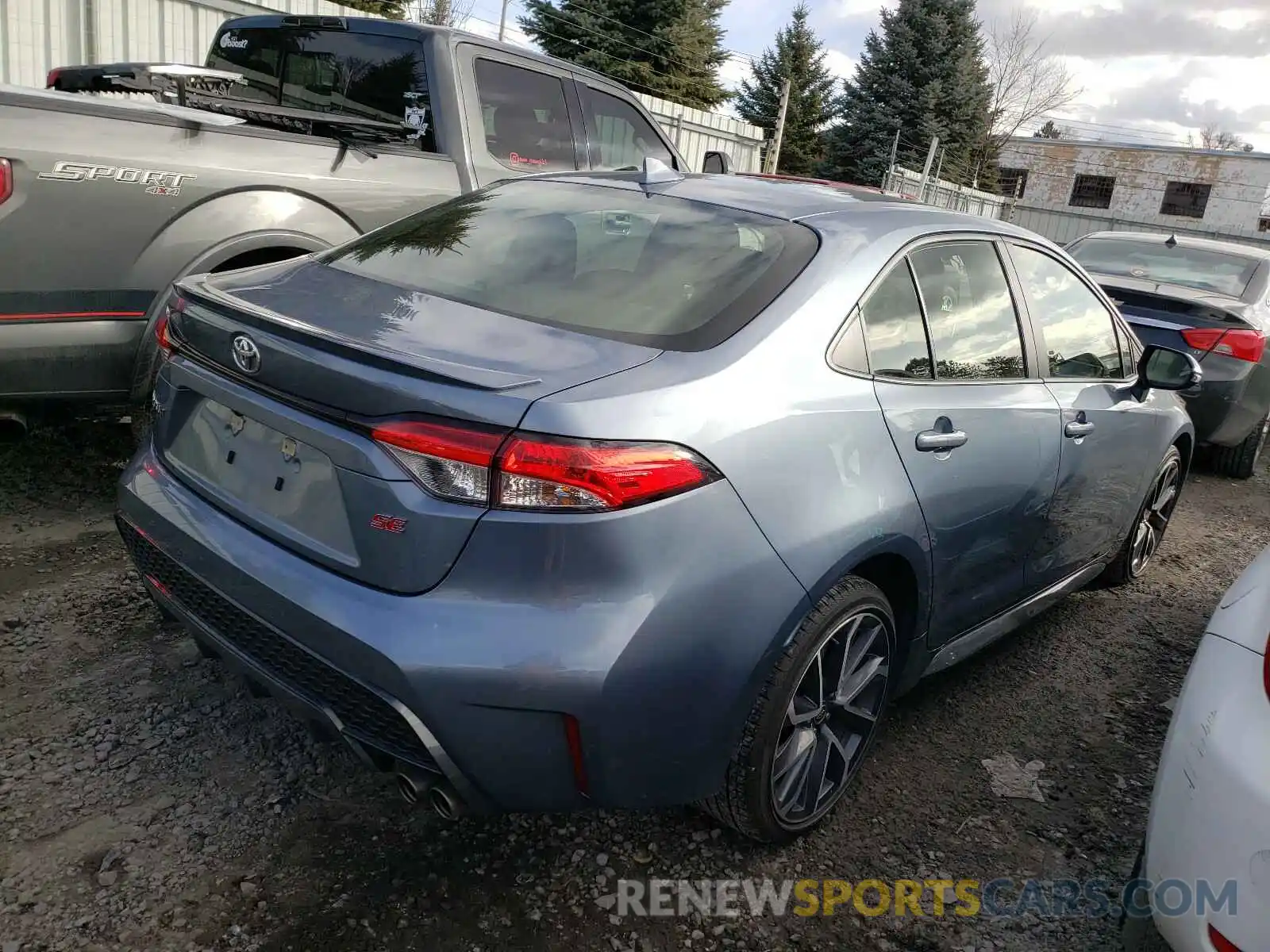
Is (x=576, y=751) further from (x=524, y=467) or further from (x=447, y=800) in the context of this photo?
(x=524, y=467)

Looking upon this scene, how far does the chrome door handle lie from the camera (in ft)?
8.23

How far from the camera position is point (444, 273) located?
2559 mm

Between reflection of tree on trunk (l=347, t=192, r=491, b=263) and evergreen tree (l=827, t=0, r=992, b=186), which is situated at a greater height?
evergreen tree (l=827, t=0, r=992, b=186)

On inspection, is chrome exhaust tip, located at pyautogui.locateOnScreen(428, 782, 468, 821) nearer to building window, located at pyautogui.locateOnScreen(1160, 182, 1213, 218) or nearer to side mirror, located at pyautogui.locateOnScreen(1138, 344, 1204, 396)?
side mirror, located at pyautogui.locateOnScreen(1138, 344, 1204, 396)

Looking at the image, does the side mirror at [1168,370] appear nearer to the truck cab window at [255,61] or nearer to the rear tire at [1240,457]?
the rear tire at [1240,457]

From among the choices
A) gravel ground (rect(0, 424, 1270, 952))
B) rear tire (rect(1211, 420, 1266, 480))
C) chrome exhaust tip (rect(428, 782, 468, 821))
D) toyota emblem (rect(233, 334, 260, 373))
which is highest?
toyota emblem (rect(233, 334, 260, 373))

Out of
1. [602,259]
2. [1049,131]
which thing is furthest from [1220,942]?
[1049,131]

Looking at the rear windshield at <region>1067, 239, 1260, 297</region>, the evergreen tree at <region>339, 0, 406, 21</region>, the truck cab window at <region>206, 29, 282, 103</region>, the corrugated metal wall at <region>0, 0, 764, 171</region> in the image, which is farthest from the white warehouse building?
the truck cab window at <region>206, 29, 282, 103</region>

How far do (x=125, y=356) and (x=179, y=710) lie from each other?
4.59ft

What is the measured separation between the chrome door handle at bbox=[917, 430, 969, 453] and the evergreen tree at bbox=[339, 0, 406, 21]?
58.5ft

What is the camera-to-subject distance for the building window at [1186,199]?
37.7 meters

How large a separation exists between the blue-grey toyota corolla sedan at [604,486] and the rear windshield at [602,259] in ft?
0.04

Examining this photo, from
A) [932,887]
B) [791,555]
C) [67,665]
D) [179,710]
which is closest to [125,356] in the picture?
[67,665]

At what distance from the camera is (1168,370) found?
145 inches
